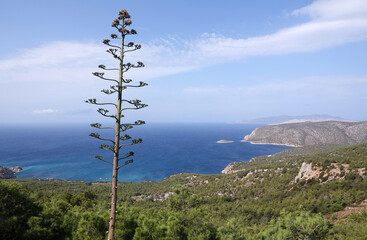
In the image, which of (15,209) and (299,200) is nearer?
(15,209)

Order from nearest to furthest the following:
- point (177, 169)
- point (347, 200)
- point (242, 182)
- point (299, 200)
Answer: point (347, 200) < point (299, 200) < point (242, 182) < point (177, 169)

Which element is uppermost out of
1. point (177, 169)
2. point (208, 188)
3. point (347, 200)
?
point (347, 200)

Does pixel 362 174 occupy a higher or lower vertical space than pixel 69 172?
higher

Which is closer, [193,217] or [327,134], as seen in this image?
[193,217]

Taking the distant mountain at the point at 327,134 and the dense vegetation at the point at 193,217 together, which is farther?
the distant mountain at the point at 327,134

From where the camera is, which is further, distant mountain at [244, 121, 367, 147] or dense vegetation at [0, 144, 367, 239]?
distant mountain at [244, 121, 367, 147]

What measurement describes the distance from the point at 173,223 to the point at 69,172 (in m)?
103

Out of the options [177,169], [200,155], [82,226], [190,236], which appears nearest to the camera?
[82,226]

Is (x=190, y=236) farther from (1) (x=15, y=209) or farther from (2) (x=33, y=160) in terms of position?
(2) (x=33, y=160)

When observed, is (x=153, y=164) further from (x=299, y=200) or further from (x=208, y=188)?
(x=299, y=200)

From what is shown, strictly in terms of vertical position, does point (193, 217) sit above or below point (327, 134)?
above

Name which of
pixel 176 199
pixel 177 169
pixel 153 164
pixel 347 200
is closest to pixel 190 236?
pixel 176 199

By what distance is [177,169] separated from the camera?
362 feet

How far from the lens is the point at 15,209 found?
15.1m
